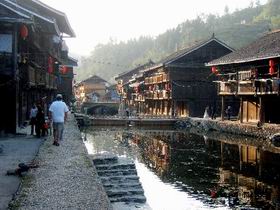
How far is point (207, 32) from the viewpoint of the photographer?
16238 cm

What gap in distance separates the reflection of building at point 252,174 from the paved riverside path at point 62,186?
633 centimetres

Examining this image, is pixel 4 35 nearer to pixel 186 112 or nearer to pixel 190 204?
pixel 190 204

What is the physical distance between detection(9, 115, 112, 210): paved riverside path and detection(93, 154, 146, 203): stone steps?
1069 mm

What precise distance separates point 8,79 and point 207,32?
14412 cm

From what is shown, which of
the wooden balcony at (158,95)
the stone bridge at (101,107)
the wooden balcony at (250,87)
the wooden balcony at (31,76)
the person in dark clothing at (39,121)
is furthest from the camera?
the stone bridge at (101,107)

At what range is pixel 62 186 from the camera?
10898mm

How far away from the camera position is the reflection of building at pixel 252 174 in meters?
16.2

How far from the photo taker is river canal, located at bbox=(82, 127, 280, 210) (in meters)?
16.0

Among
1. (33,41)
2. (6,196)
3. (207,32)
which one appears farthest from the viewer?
(207,32)

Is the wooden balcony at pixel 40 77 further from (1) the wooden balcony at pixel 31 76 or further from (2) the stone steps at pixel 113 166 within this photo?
(2) the stone steps at pixel 113 166

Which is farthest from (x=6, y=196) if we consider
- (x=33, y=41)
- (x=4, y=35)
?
(x=33, y=41)

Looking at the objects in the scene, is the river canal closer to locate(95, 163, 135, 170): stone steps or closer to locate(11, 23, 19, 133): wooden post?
locate(95, 163, 135, 170): stone steps

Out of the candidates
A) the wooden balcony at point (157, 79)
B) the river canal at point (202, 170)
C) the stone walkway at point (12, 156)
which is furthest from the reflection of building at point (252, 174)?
the wooden balcony at point (157, 79)

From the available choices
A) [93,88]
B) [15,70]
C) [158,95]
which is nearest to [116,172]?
[15,70]
